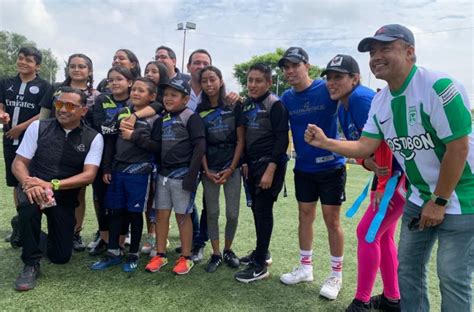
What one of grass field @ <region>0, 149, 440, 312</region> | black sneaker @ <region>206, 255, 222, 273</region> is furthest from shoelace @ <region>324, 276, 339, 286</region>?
black sneaker @ <region>206, 255, 222, 273</region>

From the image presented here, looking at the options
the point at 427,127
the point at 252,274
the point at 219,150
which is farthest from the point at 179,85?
the point at 427,127

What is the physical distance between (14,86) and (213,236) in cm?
327

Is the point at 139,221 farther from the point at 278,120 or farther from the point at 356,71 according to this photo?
the point at 356,71

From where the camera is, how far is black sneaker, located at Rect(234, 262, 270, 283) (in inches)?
150

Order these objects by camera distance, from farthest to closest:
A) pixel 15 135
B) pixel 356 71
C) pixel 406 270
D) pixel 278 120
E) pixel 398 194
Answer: pixel 15 135 < pixel 278 120 < pixel 356 71 < pixel 398 194 < pixel 406 270

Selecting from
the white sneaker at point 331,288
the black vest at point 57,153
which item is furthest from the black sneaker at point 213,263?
the black vest at point 57,153

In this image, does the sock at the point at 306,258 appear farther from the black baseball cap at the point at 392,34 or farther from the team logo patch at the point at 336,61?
the black baseball cap at the point at 392,34

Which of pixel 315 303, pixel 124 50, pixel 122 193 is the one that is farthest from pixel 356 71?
pixel 124 50

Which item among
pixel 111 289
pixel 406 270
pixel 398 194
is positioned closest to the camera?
pixel 406 270

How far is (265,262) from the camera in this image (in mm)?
3980

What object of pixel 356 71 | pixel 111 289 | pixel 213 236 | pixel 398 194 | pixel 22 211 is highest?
pixel 356 71

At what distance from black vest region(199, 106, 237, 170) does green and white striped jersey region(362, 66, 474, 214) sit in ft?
6.00

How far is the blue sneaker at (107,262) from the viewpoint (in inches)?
158

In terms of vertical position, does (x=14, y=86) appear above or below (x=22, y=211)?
above
